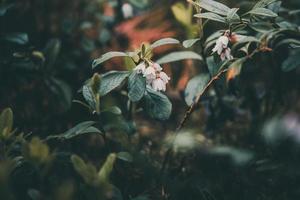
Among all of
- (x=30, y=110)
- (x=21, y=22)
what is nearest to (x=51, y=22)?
(x=21, y=22)

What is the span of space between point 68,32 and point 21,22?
302 mm

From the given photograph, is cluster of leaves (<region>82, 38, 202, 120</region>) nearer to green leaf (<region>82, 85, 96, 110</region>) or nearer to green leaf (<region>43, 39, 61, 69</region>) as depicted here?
green leaf (<region>82, 85, 96, 110</region>)

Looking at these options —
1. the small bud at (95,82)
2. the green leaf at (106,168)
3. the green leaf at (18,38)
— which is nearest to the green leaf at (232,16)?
the small bud at (95,82)

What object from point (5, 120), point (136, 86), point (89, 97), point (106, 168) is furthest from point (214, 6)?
point (5, 120)

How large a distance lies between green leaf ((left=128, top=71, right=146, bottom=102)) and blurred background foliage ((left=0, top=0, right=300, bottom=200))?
9 cm

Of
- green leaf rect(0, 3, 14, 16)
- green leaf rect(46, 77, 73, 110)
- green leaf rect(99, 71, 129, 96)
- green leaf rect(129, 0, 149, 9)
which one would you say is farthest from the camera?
green leaf rect(129, 0, 149, 9)

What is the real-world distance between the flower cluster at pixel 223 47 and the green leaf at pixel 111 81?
29cm

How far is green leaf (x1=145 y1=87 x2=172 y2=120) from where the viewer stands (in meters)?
1.30

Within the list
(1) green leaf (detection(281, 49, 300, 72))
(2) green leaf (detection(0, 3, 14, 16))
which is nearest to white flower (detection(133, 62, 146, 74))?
(1) green leaf (detection(281, 49, 300, 72))

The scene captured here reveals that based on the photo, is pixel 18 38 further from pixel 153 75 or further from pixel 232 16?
pixel 232 16

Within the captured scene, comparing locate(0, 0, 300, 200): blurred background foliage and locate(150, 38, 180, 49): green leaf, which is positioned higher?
locate(150, 38, 180, 49): green leaf

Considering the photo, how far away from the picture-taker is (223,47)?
127cm

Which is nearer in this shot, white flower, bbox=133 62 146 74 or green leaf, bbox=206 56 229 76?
white flower, bbox=133 62 146 74

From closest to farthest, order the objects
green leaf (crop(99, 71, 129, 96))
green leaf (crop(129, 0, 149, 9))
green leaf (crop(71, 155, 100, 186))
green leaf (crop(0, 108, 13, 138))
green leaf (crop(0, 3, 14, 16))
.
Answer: green leaf (crop(71, 155, 100, 186))
green leaf (crop(0, 108, 13, 138))
green leaf (crop(99, 71, 129, 96))
green leaf (crop(0, 3, 14, 16))
green leaf (crop(129, 0, 149, 9))
